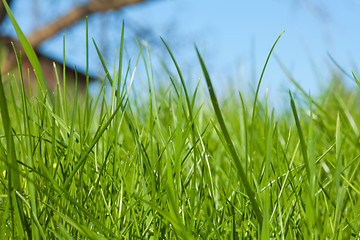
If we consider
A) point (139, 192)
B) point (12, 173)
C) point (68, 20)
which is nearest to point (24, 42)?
point (12, 173)

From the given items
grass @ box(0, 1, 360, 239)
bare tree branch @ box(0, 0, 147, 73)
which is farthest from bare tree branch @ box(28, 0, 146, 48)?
grass @ box(0, 1, 360, 239)

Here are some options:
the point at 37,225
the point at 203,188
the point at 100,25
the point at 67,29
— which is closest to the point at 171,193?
the point at 37,225

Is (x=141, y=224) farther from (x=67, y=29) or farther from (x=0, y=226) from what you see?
(x=67, y=29)

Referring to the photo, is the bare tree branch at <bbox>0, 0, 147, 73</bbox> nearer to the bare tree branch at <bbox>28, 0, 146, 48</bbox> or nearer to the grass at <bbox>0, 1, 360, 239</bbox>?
the bare tree branch at <bbox>28, 0, 146, 48</bbox>

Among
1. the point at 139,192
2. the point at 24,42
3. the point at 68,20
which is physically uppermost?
the point at 68,20

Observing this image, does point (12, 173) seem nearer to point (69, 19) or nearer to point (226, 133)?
point (226, 133)

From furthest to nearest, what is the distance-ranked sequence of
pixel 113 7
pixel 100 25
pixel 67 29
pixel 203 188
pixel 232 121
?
pixel 100 25 < pixel 67 29 < pixel 113 7 < pixel 232 121 < pixel 203 188

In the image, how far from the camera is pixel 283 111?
1.64m

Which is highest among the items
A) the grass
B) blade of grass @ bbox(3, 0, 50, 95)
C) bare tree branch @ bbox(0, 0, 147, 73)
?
bare tree branch @ bbox(0, 0, 147, 73)

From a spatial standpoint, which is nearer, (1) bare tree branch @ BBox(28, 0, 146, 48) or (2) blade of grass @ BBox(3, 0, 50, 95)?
(2) blade of grass @ BBox(3, 0, 50, 95)

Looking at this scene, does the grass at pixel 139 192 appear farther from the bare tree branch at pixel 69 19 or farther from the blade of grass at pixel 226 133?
the bare tree branch at pixel 69 19

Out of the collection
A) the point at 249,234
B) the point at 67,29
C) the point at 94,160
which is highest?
the point at 67,29

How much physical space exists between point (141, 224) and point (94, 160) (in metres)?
0.12

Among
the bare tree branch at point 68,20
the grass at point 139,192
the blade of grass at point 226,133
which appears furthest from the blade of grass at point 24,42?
the bare tree branch at point 68,20
